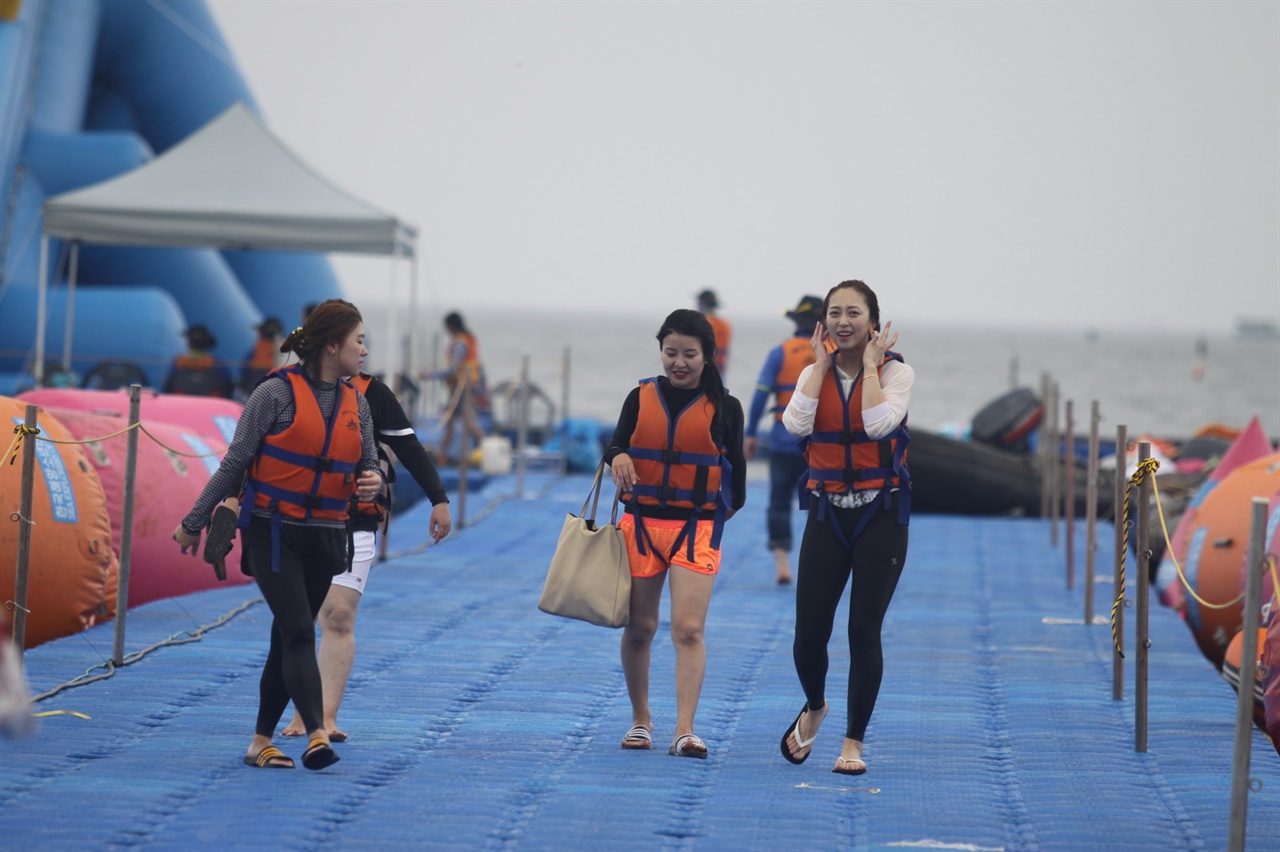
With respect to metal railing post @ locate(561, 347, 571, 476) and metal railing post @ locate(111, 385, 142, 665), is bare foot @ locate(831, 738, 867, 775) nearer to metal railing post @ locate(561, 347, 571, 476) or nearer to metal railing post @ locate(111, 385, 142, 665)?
metal railing post @ locate(111, 385, 142, 665)

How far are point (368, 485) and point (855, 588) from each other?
160cm

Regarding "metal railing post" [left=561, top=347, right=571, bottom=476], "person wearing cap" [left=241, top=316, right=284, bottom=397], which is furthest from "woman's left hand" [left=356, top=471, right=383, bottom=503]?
"metal railing post" [left=561, top=347, right=571, bottom=476]

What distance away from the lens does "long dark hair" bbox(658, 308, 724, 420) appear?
4.93 m

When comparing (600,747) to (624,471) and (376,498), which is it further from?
(376,498)

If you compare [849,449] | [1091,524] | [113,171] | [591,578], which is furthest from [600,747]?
[113,171]

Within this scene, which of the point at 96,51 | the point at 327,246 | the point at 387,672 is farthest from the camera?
the point at 96,51

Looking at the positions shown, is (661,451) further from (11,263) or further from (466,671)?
(11,263)

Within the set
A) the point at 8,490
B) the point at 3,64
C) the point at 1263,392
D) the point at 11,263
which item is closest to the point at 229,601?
the point at 8,490

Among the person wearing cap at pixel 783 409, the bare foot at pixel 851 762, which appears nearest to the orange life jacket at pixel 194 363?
the person wearing cap at pixel 783 409

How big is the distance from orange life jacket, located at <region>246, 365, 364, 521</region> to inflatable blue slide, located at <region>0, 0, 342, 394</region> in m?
9.85

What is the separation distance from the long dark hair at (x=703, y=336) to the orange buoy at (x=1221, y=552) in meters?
3.97

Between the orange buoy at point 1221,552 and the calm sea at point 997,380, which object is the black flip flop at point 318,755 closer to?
the orange buoy at point 1221,552

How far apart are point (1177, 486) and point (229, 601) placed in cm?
779

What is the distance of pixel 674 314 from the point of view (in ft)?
16.2
